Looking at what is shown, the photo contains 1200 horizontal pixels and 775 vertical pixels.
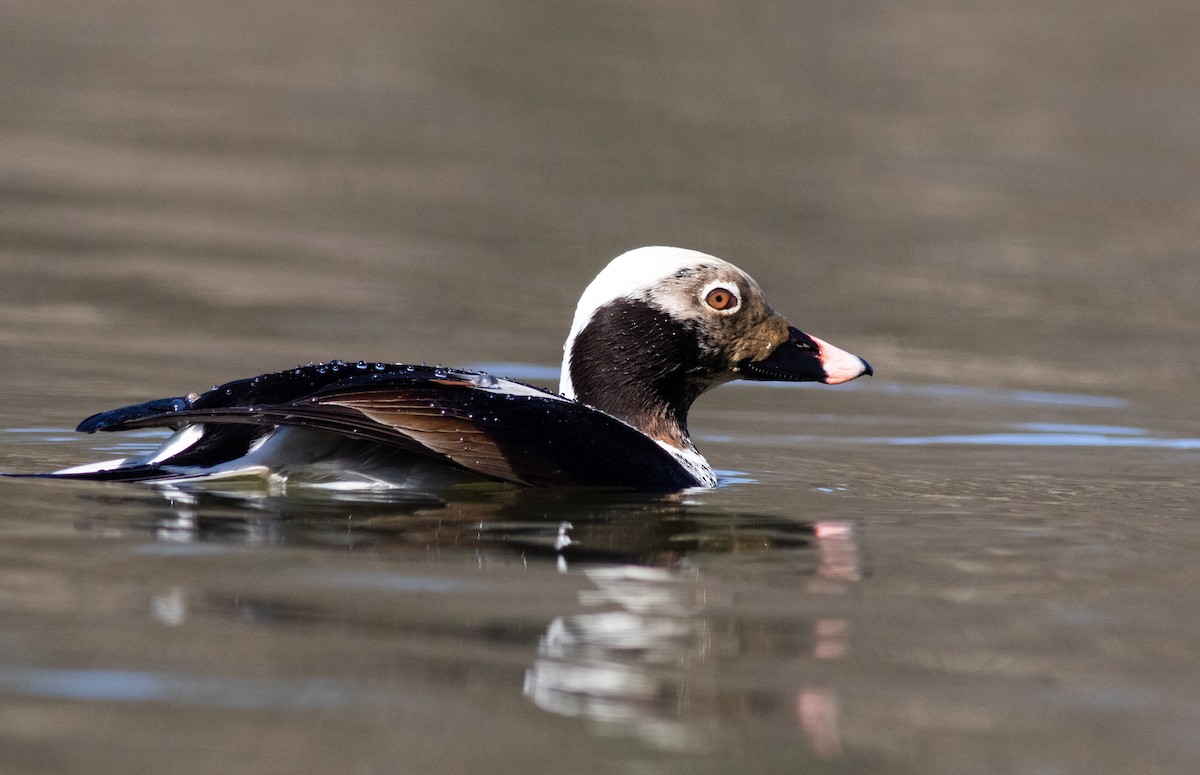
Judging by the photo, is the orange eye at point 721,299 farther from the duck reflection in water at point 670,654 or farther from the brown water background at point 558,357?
the duck reflection in water at point 670,654

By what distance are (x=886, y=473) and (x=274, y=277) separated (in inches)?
216

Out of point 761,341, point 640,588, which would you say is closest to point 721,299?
point 761,341

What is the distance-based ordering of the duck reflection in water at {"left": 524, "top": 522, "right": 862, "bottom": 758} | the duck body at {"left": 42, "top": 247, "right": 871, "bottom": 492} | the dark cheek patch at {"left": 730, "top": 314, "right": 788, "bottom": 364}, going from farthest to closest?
the dark cheek patch at {"left": 730, "top": 314, "right": 788, "bottom": 364} → the duck body at {"left": 42, "top": 247, "right": 871, "bottom": 492} → the duck reflection in water at {"left": 524, "top": 522, "right": 862, "bottom": 758}

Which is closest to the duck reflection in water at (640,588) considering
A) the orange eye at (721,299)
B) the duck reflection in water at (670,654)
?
the duck reflection in water at (670,654)

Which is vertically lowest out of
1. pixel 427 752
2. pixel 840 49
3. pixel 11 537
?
pixel 427 752

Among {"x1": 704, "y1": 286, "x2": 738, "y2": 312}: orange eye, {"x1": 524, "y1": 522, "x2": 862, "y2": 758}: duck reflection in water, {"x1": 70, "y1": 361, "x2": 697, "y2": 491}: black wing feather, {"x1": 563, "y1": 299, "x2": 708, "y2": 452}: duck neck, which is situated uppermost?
{"x1": 704, "y1": 286, "x2": 738, "y2": 312}: orange eye

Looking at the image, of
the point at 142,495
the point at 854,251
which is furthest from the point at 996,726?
the point at 854,251

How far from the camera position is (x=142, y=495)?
5.85 m

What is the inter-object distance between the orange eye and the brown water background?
624mm

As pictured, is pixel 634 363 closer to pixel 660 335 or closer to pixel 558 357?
pixel 660 335

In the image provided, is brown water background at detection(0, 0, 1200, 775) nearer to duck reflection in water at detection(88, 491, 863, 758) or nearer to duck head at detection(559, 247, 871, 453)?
duck reflection in water at detection(88, 491, 863, 758)

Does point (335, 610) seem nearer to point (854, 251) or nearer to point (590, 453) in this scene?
point (590, 453)

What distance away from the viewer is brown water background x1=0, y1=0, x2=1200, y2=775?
12.6ft

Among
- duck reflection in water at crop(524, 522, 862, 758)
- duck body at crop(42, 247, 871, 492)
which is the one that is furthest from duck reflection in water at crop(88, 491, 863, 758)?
duck body at crop(42, 247, 871, 492)
